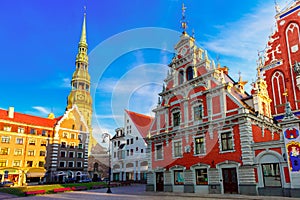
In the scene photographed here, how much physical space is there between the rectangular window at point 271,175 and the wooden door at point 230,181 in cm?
268

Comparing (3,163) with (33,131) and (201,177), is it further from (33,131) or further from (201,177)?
(201,177)

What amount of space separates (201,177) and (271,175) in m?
6.95

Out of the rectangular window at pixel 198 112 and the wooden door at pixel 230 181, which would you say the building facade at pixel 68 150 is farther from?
the wooden door at pixel 230 181

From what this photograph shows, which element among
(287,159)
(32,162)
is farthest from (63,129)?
(287,159)

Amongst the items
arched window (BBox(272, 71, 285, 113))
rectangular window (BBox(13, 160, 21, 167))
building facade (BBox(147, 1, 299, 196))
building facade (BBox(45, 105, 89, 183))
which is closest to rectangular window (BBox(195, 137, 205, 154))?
building facade (BBox(147, 1, 299, 196))

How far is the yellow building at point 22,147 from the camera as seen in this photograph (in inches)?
1801

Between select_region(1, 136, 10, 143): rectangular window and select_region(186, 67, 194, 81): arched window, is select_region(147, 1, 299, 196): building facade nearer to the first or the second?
select_region(186, 67, 194, 81): arched window

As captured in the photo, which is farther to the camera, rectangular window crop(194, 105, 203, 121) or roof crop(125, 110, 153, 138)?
roof crop(125, 110, 153, 138)

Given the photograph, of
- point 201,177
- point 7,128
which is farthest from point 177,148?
point 7,128

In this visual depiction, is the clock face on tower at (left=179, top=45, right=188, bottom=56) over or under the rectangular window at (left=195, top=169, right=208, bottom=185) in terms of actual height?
over

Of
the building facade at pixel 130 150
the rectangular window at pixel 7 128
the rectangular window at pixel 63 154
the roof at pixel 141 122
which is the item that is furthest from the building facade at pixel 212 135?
the rectangular window at pixel 7 128

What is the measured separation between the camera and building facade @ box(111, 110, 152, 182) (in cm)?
4927

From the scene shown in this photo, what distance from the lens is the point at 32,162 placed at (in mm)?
49062

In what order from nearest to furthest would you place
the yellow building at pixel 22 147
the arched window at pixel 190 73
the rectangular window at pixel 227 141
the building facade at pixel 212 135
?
the building facade at pixel 212 135, the rectangular window at pixel 227 141, the arched window at pixel 190 73, the yellow building at pixel 22 147
